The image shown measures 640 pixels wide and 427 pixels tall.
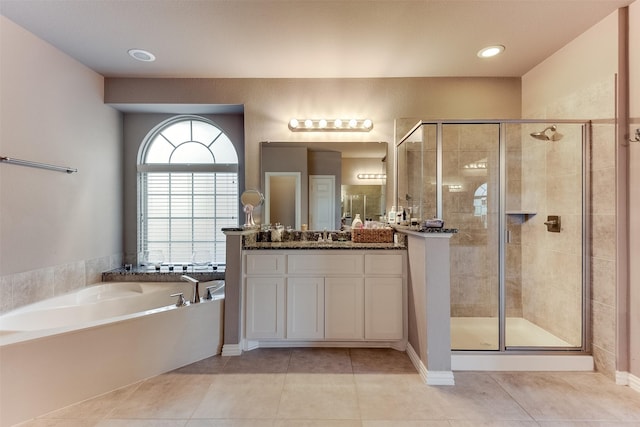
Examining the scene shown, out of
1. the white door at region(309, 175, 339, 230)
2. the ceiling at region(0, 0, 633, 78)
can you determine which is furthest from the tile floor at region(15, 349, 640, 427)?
the ceiling at region(0, 0, 633, 78)

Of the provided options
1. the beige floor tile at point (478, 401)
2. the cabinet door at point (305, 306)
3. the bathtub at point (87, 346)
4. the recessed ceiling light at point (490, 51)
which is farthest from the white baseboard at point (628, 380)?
the bathtub at point (87, 346)

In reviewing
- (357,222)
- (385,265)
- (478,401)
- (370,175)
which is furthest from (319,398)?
(370,175)

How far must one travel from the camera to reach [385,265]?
7.68ft

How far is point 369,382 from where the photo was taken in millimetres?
1914

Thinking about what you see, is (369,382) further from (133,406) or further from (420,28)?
(420,28)

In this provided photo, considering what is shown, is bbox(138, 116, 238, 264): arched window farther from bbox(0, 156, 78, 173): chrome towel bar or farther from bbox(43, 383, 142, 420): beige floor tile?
bbox(43, 383, 142, 420): beige floor tile

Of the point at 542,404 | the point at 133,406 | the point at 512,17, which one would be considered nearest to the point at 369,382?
the point at 542,404

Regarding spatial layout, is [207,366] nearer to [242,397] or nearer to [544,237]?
[242,397]

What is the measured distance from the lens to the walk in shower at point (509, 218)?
88.6 inches

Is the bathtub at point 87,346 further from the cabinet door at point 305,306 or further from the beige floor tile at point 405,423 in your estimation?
the beige floor tile at point 405,423

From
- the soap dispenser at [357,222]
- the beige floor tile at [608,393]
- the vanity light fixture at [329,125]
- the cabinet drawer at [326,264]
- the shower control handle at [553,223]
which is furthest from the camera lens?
the vanity light fixture at [329,125]

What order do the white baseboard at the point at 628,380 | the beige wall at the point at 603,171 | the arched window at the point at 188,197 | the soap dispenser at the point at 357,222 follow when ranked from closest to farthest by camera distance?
1. the white baseboard at the point at 628,380
2. the beige wall at the point at 603,171
3. the soap dispenser at the point at 357,222
4. the arched window at the point at 188,197

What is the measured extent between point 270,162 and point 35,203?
1.89 m

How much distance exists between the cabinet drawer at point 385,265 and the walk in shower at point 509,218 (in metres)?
0.50
